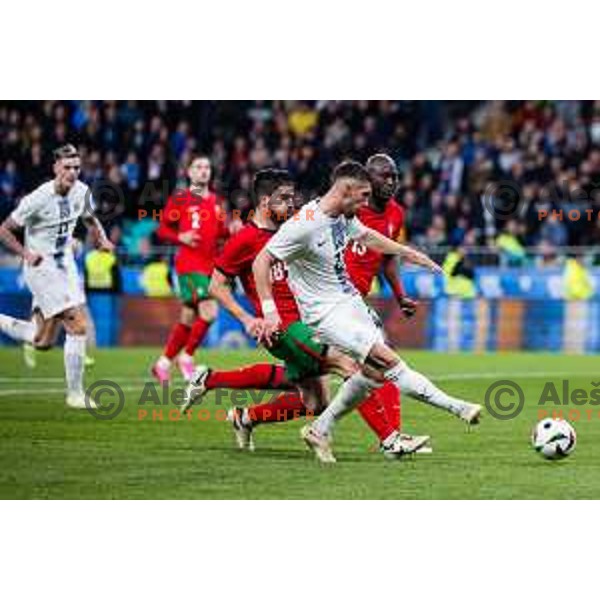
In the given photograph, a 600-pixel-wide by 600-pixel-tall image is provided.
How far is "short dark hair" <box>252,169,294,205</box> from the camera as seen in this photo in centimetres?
916

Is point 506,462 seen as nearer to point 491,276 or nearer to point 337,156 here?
point 491,276

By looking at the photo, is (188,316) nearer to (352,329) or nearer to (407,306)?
(407,306)

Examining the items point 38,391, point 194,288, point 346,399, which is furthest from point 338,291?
point 194,288

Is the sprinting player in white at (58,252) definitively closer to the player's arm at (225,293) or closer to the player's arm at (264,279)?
the player's arm at (225,293)

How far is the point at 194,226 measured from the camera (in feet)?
46.7

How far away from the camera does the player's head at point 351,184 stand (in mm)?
8477

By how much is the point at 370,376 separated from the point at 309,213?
0.88 metres

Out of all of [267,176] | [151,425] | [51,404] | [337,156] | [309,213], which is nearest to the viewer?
[309,213]

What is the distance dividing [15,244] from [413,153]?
11123 millimetres

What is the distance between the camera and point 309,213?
28.1 feet

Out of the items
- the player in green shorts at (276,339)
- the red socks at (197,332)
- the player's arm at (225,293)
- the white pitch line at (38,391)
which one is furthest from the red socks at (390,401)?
the red socks at (197,332)

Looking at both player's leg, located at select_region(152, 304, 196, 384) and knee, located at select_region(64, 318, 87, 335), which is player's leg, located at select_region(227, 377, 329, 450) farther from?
player's leg, located at select_region(152, 304, 196, 384)

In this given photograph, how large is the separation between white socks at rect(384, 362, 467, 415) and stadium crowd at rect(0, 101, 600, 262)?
1070 cm
